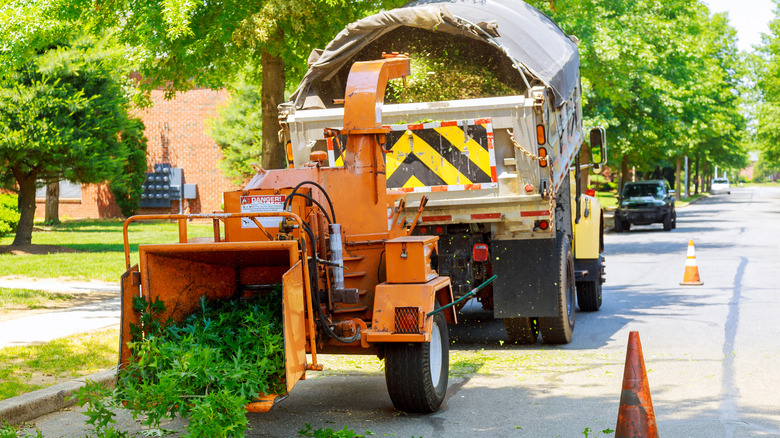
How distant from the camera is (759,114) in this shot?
43969 millimetres

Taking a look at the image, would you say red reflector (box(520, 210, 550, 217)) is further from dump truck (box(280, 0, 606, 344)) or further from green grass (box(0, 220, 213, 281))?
green grass (box(0, 220, 213, 281))

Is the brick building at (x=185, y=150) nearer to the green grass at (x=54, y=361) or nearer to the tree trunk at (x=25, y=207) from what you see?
the tree trunk at (x=25, y=207)

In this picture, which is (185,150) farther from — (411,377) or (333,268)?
(411,377)

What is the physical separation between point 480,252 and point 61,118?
47.4ft

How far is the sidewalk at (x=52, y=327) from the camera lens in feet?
20.7

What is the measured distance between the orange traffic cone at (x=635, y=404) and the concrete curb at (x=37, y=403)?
3629 millimetres

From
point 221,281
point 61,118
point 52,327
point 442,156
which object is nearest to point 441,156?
point 442,156

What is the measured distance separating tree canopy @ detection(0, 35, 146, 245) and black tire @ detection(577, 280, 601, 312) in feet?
39.6

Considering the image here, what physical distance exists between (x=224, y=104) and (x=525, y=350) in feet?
91.2

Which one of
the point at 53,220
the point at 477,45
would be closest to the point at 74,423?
the point at 477,45

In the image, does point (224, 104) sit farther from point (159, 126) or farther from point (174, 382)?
point (174, 382)

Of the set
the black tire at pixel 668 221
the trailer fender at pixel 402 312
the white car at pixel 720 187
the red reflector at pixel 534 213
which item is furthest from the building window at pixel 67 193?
the white car at pixel 720 187

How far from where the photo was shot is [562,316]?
8.78 m

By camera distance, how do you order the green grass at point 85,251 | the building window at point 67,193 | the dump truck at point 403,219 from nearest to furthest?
the dump truck at point 403,219 < the green grass at point 85,251 < the building window at point 67,193
